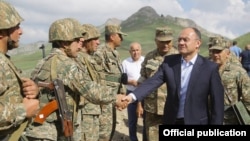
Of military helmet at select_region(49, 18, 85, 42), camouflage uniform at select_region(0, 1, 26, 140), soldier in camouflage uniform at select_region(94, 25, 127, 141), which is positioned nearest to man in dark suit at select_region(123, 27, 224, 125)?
military helmet at select_region(49, 18, 85, 42)

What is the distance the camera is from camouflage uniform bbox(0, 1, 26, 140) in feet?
10.6

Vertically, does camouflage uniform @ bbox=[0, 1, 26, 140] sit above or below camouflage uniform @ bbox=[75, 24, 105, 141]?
above

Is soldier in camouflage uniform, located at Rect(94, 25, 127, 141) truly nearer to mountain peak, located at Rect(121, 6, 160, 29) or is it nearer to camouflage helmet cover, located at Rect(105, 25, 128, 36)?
camouflage helmet cover, located at Rect(105, 25, 128, 36)

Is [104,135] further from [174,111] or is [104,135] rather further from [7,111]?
[7,111]

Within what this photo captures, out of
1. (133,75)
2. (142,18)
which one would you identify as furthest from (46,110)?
(142,18)

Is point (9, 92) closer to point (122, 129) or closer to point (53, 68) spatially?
point (53, 68)

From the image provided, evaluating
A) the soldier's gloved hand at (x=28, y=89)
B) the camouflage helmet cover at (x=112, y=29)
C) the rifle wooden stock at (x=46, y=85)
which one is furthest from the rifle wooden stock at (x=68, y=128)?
the camouflage helmet cover at (x=112, y=29)

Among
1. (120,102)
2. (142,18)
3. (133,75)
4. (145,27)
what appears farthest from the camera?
(142,18)

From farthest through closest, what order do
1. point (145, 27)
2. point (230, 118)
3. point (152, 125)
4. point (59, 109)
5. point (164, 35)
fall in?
1. point (145, 27)
2. point (152, 125)
3. point (164, 35)
4. point (230, 118)
5. point (59, 109)

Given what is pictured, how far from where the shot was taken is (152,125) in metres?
6.67

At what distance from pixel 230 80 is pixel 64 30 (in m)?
2.42

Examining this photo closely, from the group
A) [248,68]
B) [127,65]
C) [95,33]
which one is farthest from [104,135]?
[248,68]

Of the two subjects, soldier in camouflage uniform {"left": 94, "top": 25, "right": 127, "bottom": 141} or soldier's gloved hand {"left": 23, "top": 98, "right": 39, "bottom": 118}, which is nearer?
soldier's gloved hand {"left": 23, "top": 98, "right": 39, "bottom": 118}

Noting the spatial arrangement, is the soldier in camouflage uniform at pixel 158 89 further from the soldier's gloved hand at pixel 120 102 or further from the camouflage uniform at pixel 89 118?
the soldier's gloved hand at pixel 120 102
